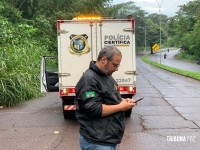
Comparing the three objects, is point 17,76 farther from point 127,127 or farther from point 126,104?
point 126,104

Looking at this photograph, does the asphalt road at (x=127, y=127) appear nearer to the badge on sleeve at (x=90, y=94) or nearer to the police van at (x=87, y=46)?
the police van at (x=87, y=46)

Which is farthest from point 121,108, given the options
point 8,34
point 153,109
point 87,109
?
point 8,34

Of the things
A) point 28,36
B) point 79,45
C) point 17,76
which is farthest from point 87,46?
point 28,36

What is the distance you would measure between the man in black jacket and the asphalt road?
3.52 meters

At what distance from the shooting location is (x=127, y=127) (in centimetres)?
862

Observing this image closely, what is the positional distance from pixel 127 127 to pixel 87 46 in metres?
2.20

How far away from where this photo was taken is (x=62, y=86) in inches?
353

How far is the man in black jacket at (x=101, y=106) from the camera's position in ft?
10.5

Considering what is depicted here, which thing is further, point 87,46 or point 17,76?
point 17,76

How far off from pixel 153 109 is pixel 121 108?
27.2 feet

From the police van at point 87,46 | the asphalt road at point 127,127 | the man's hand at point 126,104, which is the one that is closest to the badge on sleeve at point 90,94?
the man's hand at point 126,104

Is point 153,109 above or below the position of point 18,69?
below

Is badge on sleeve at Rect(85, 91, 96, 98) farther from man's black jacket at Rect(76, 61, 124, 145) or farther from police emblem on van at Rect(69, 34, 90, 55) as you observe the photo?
police emblem on van at Rect(69, 34, 90, 55)

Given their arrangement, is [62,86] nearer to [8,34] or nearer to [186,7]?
[8,34]
